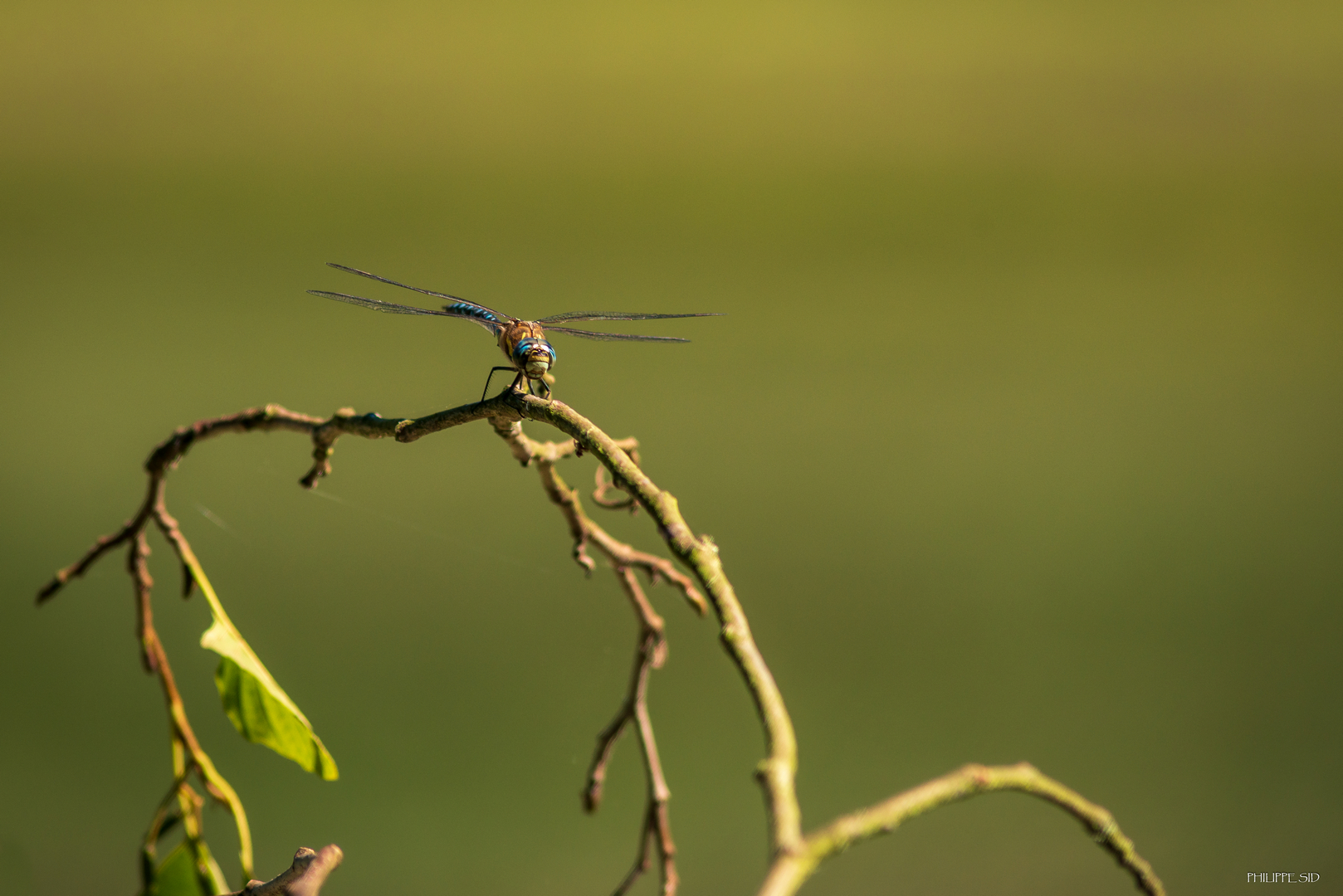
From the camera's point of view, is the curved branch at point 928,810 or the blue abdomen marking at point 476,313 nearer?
the curved branch at point 928,810

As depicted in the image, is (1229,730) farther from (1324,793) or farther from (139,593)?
(139,593)

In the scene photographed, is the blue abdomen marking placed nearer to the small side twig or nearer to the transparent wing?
the transparent wing

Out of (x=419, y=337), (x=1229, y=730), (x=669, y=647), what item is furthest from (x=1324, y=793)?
(x=419, y=337)

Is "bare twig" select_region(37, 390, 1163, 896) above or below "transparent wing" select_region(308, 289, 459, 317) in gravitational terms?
below

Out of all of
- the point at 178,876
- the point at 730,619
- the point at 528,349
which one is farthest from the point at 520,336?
the point at 178,876

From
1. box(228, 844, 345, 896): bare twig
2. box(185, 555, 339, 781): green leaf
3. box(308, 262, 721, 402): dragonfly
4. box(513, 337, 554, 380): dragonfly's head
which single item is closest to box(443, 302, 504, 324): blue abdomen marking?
box(308, 262, 721, 402): dragonfly

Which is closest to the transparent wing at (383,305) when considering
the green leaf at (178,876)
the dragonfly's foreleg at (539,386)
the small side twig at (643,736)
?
the dragonfly's foreleg at (539,386)

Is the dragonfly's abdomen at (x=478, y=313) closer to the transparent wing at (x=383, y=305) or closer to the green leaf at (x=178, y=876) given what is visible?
the transparent wing at (x=383, y=305)
